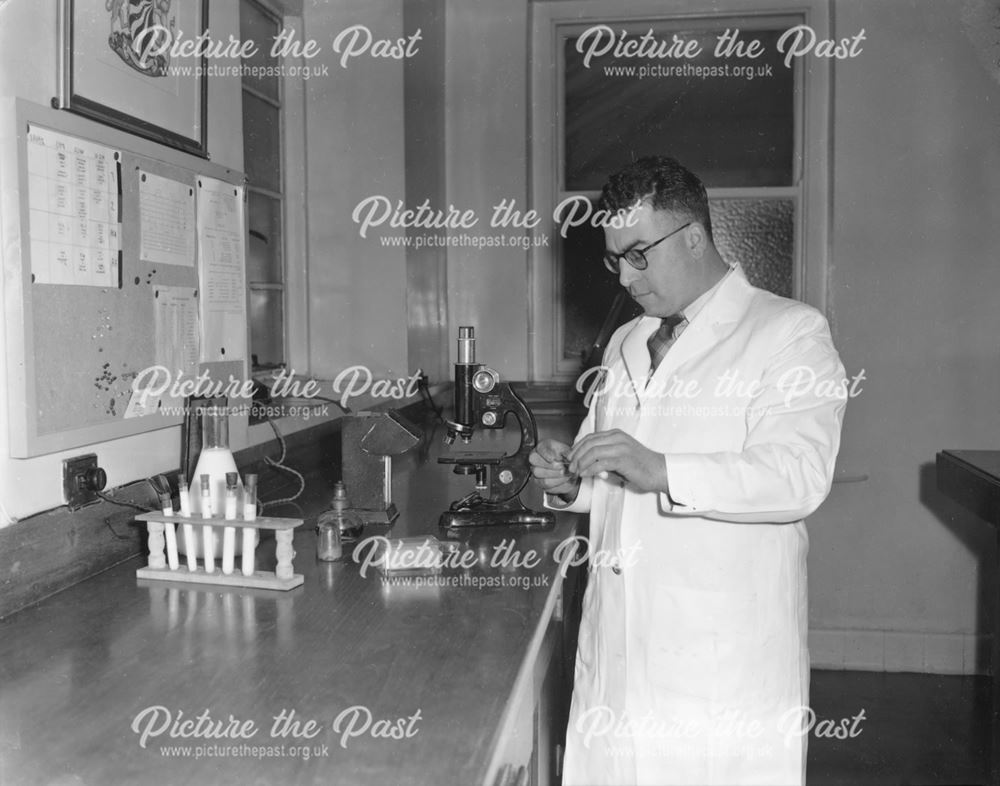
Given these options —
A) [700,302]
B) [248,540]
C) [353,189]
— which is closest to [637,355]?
[700,302]

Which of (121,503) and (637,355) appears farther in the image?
(637,355)

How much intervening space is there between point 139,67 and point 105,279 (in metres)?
0.51

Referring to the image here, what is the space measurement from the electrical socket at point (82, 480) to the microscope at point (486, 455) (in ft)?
2.53

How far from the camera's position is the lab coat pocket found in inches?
76.5

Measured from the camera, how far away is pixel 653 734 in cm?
199

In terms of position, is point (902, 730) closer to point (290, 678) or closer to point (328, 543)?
point (328, 543)

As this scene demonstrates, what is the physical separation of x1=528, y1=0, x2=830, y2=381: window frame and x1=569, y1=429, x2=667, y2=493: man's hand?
256 centimetres

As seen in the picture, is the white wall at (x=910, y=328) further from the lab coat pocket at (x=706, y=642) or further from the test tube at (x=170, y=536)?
the test tube at (x=170, y=536)

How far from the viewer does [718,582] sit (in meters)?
1.96

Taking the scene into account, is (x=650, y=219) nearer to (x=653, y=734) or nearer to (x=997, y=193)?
(x=653, y=734)

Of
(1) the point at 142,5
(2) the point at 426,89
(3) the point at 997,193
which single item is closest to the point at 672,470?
(1) the point at 142,5

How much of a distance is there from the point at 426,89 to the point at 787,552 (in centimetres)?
268

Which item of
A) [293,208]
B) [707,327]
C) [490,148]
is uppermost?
[490,148]

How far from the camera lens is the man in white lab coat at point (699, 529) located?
186 cm
